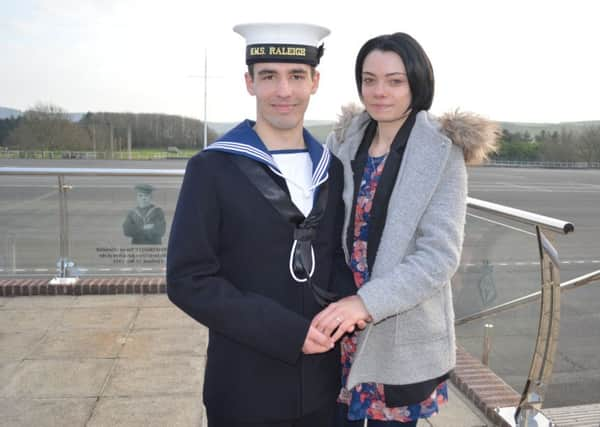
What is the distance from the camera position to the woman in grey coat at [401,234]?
1571mm

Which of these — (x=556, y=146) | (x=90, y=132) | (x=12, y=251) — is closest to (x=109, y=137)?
(x=90, y=132)

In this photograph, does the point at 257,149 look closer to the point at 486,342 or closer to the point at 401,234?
the point at 401,234

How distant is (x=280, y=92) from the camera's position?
1.57m

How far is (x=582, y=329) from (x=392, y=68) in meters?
4.76

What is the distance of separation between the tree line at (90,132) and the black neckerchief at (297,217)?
66.6m

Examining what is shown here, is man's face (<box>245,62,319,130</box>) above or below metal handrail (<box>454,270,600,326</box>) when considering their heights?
above

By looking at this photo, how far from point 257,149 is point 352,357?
30.9 inches

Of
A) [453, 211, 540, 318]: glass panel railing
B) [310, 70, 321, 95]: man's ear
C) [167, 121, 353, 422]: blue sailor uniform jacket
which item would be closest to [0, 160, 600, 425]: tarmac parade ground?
[453, 211, 540, 318]: glass panel railing

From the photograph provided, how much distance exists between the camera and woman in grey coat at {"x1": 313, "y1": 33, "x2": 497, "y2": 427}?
61.9 inches

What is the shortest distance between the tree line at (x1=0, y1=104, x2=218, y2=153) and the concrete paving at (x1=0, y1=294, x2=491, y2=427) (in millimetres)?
63280

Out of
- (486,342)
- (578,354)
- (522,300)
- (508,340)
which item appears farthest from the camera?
(578,354)

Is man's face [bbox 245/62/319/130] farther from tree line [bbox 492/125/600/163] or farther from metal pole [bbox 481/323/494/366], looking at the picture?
tree line [bbox 492/125/600/163]

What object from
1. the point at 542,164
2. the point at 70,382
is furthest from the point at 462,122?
the point at 542,164

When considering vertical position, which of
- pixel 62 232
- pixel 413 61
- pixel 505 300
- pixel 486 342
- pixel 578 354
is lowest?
pixel 578 354
